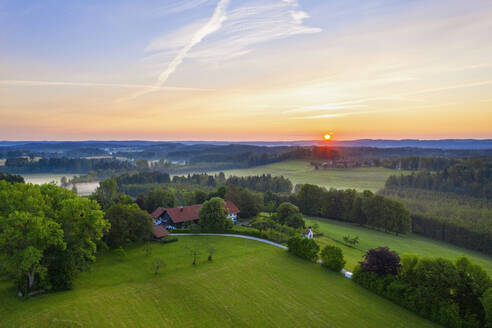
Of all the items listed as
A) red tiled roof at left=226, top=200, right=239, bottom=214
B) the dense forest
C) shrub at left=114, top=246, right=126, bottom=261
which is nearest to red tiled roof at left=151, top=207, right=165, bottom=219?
red tiled roof at left=226, top=200, right=239, bottom=214

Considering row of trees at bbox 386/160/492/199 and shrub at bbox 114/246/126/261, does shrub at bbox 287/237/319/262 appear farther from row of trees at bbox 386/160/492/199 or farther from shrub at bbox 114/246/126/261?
row of trees at bbox 386/160/492/199

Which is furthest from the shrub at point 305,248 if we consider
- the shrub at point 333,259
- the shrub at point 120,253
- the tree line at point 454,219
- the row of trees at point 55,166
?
the row of trees at point 55,166

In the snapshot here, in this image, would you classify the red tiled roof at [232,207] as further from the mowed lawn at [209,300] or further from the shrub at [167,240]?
the mowed lawn at [209,300]

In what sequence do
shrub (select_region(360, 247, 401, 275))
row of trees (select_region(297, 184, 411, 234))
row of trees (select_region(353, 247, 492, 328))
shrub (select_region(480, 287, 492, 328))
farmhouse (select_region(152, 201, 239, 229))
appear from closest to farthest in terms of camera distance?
1. shrub (select_region(480, 287, 492, 328))
2. row of trees (select_region(353, 247, 492, 328))
3. shrub (select_region(360, 247, 401, 275))
4. farmhouse (select_region(152, 201, 239, 229))
5. row of trees (select_region(297, 184, 411, 234))

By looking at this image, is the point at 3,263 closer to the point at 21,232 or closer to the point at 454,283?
the point at 21,232

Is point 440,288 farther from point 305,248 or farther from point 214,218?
point 214,218
